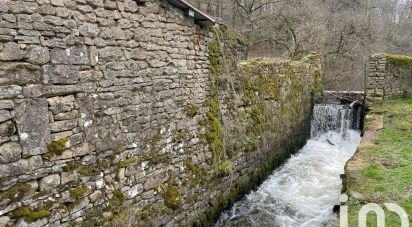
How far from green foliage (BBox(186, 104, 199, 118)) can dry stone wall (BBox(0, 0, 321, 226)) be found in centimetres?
2

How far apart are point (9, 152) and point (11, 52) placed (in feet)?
2.64

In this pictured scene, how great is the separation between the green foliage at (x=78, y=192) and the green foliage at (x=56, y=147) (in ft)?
1.37

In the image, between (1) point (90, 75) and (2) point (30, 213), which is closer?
(2) point (30, 213)

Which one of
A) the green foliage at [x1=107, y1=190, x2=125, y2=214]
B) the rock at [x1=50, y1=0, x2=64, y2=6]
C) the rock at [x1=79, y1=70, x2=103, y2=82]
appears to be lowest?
the green foliage at [x1=107, y1=190, x2=125, y2=214]

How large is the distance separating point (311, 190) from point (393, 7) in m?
23.5

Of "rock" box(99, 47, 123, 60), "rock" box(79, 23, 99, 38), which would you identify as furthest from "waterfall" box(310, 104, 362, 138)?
"rock" box(79, 23, 99, 38)

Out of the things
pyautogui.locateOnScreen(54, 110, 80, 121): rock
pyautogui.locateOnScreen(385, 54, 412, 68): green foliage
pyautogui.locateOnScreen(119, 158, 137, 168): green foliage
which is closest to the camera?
pyautogui.locateOnScreen(54, 110, 80, 121): rock

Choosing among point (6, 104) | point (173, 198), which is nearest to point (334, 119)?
point (173, 198)

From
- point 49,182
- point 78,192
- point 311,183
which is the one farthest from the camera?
point 311,183

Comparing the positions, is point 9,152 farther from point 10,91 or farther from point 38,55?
point 38,55

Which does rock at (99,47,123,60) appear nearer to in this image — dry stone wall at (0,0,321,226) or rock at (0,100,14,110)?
dry stone wall at (0,0,321,226)

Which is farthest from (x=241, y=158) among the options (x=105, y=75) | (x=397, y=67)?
(x=397, y=67)

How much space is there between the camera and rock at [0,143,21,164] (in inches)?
112

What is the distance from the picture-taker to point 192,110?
17.5ft
